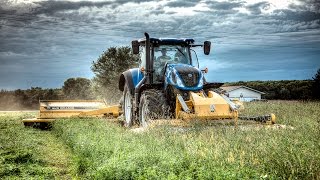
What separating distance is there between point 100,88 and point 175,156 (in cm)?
4479

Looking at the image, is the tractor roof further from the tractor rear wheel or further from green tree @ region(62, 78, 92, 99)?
green tree @ region(62, 78, 92, 99)

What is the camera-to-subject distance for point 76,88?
184 feet

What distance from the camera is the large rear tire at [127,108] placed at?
1395cm

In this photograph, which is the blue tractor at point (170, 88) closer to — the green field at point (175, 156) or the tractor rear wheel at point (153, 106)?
the tractor rear wheel at point (153, 106)

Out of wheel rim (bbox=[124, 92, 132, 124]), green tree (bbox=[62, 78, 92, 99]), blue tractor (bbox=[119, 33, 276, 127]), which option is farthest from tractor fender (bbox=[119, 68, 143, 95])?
green tree (bbox=[62, 78, 92, 99])

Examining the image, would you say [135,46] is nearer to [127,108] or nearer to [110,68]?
[127,108]

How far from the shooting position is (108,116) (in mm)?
16047

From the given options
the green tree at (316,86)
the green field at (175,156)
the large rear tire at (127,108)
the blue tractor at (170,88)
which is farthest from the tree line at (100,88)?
the green field at (175,156)

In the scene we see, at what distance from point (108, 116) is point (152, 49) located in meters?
4.21

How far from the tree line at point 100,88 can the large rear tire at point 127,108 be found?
109 feet

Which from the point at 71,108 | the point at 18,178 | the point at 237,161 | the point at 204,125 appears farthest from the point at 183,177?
the point at 71,108

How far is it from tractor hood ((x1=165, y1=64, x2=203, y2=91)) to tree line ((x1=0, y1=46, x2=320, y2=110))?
3649 cm

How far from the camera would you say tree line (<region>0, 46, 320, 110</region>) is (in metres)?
51.1

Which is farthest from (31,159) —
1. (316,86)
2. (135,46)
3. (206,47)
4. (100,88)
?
(100,88)
